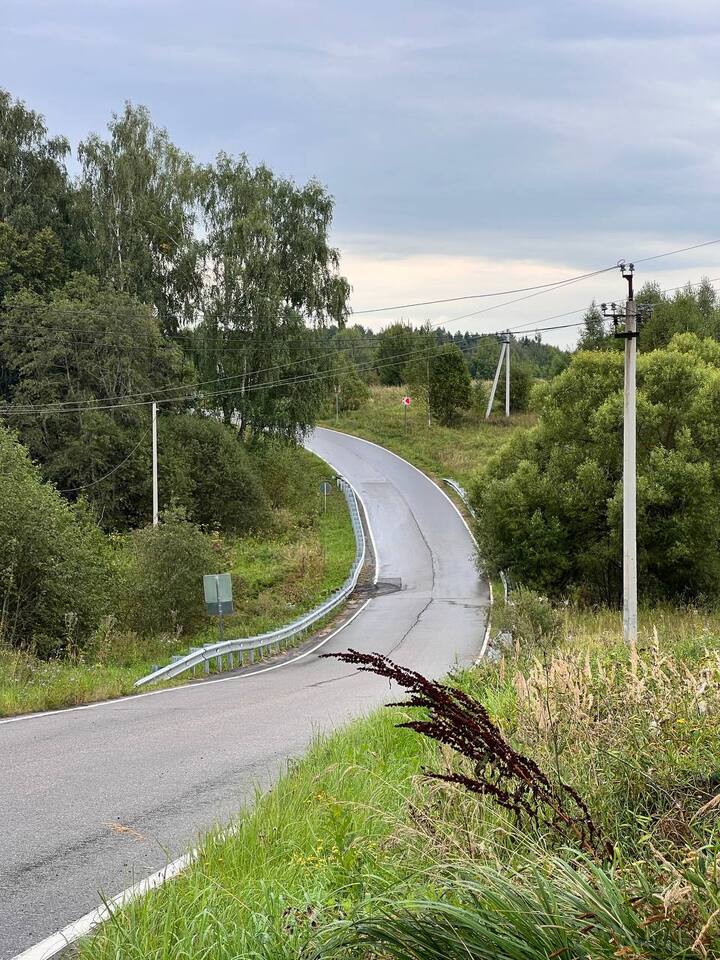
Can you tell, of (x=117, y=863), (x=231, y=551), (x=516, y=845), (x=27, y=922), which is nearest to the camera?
(x=516, y=845)

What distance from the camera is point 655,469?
29297mm

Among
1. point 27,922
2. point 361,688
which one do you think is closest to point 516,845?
point 27,922

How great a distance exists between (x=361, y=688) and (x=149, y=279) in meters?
35.3

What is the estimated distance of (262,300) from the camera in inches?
1898

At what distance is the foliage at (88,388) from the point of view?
41.2 metres

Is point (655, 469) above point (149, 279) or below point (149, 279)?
below

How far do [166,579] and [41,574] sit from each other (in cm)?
397

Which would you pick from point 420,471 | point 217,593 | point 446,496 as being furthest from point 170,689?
point 420,471

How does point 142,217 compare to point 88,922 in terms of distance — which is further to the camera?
point 142,217

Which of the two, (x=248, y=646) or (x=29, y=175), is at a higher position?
(x=29, y=175)

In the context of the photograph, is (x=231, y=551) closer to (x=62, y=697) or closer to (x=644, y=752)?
(x=62, y=697)

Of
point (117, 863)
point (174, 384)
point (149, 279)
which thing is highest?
point (149, 279)

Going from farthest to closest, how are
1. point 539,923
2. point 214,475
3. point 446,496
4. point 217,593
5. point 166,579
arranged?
point 446,496
point 214,475
point 166,579
point 217,593
point 539,923

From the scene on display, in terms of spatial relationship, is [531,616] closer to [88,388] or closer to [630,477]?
[630,477]
